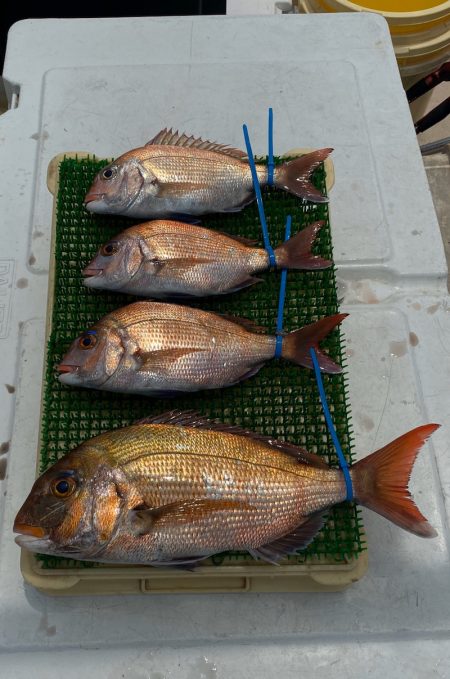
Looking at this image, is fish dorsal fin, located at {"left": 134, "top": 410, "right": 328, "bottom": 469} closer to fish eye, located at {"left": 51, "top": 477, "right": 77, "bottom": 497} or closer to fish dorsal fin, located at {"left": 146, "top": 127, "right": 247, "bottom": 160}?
fish eye, located at {"left": 51, "top": 477, "right": 77, "bottom": 497}

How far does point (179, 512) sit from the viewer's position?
5.12 feet

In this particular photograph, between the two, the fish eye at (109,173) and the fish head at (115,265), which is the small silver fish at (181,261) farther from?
the fish eye at (109,173)

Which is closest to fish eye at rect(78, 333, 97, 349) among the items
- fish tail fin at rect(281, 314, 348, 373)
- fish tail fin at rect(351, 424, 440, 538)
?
fish tail fin at rect(281, 314, 348, 373)

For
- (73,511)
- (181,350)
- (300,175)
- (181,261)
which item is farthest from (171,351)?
(300,175)

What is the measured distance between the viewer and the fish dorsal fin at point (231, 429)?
174 centimetres

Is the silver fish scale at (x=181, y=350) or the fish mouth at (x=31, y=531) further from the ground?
the silver fish scale at (x=181, y=350)

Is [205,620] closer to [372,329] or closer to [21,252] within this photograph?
[372,329]

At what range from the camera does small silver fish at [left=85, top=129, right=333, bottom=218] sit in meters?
2.14

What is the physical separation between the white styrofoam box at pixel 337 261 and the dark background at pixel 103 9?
2.83ft

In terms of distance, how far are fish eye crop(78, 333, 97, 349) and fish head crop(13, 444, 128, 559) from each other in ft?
1.38

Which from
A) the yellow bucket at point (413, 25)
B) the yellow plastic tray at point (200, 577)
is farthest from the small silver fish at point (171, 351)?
the yellow bucket at point (413, 25)

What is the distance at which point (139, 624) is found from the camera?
1852mm

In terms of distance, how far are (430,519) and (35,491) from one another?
1362 mm

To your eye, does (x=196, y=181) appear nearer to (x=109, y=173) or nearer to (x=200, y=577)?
(x=109, y=173)
